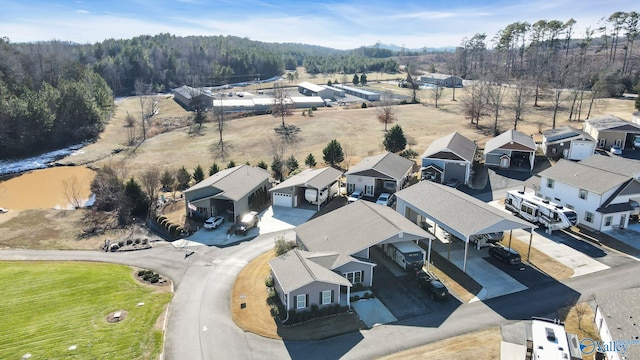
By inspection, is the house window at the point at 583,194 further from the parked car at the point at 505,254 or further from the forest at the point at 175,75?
the forest at the point at 175,75

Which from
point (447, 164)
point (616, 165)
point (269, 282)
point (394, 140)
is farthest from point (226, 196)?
point (616, 165)

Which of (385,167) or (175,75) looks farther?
(175,75)

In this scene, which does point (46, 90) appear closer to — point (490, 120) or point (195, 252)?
point (195, 252)

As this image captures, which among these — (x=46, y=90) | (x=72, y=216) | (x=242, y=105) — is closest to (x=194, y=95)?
(x=242, y=105)

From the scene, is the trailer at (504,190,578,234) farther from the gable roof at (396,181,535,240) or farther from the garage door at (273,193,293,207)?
the garage door at (273,193,293,207)

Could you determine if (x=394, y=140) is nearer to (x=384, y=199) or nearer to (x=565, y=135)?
(x=384, y=199)

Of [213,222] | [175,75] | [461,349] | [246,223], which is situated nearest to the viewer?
[461,349]

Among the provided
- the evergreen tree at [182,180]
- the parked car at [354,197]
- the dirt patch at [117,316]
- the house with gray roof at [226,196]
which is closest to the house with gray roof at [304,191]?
the house with gray roof at [226,196]
